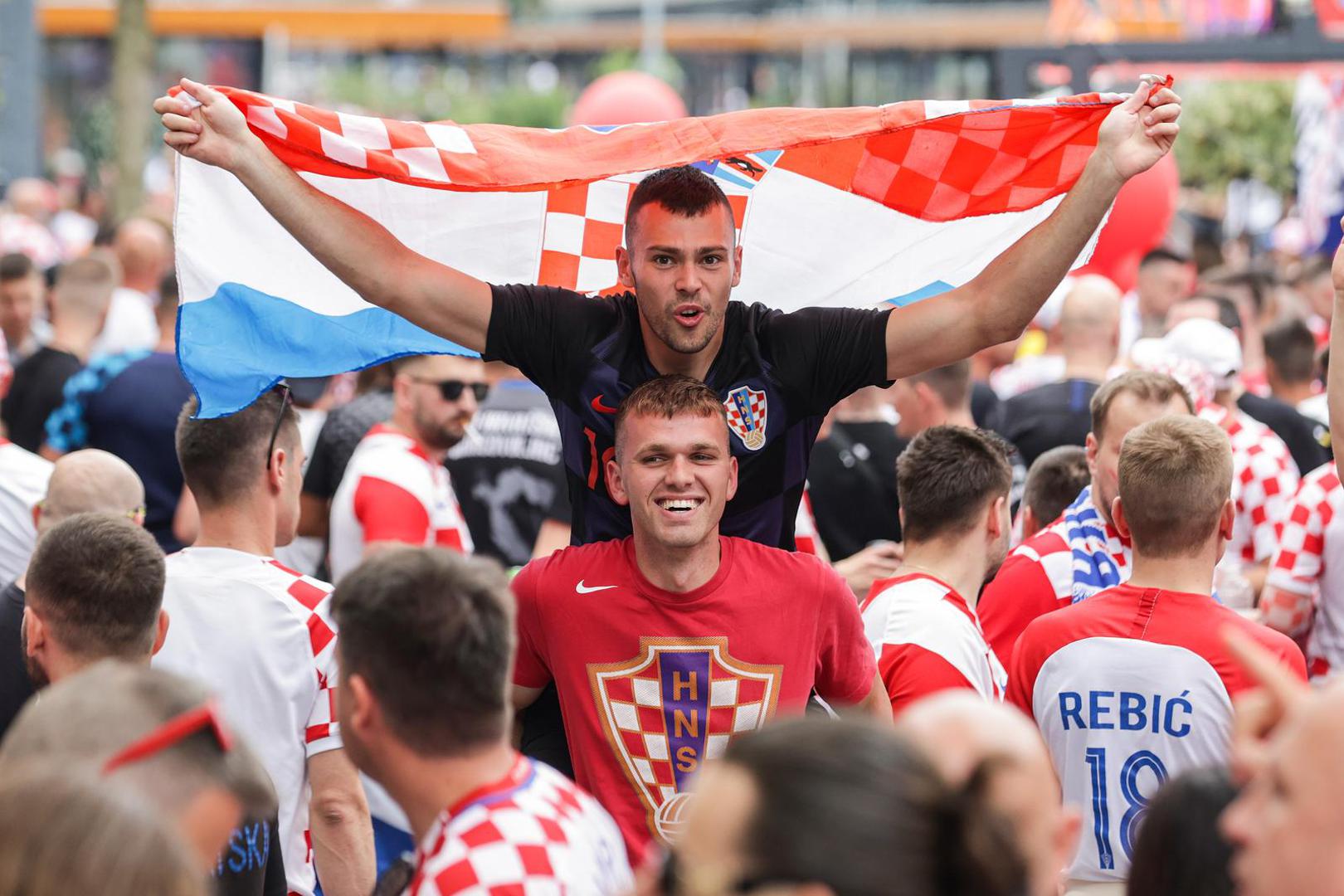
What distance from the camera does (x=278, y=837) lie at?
3.86 metres

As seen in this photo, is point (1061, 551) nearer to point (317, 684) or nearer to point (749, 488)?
point (749, 488)

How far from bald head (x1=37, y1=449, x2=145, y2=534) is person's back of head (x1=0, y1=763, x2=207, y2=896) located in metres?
2.92

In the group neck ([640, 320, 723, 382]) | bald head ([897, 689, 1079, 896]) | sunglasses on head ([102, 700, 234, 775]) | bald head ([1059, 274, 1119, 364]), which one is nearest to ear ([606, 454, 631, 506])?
neck ([640, 320, 723, 382])

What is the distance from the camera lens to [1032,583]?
489cm

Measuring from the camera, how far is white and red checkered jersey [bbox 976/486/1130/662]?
4875mm

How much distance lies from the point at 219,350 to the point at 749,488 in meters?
1.46

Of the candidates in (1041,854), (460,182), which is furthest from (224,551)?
(1041,854)

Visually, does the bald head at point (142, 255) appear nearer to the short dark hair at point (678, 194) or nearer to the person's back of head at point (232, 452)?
the person's back of head at point (232, 452)

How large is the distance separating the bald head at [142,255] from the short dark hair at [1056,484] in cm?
651

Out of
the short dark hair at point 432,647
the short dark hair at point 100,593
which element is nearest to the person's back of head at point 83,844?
the short dark hair at point 432,647

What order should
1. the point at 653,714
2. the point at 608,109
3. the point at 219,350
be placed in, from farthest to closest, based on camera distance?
the point at 608,109 → the point at 219,350 → the point at 653,714

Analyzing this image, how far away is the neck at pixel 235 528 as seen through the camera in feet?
13.9

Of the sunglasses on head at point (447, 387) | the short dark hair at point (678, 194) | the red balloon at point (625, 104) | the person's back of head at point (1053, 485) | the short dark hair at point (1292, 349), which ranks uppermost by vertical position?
the red balloon at point (625, 104)

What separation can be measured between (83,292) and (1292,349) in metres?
6.03
